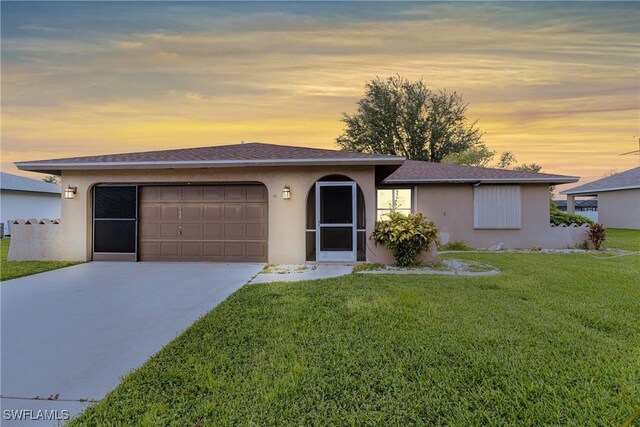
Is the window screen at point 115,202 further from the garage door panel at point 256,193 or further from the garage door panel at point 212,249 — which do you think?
the garage door panel at point 256,193

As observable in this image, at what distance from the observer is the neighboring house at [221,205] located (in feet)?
29.4

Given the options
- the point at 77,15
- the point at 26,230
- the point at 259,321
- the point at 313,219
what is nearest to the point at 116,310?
the point at 259,321

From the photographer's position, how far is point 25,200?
20.0 metres

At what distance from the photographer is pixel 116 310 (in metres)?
5.17

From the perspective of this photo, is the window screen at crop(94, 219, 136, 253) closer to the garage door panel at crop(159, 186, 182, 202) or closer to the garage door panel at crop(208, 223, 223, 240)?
the garage door panel at crop(159, 186, 182, 202)

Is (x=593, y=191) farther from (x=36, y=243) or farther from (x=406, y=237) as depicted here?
(x=36, y=243)

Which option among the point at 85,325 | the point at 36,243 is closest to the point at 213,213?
the point at 36,243

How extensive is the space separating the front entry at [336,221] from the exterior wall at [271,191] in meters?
0.38

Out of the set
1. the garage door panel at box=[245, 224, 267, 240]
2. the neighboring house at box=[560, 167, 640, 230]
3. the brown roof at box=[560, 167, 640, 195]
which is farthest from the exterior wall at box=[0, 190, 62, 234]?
the neighboring house at box=[560, 167, 640, 230]

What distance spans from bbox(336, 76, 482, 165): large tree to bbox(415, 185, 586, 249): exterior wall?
15.6m

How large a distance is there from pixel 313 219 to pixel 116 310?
6057 mm

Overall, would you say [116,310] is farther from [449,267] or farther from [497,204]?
[497,204]

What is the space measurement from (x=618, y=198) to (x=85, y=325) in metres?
27.8

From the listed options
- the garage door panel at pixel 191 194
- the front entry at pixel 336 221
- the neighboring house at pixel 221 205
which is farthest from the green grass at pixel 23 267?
the front entry at pixel 336 221
